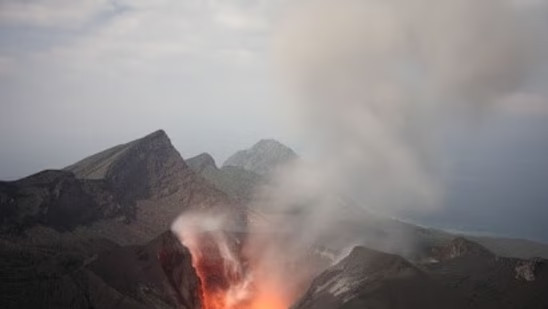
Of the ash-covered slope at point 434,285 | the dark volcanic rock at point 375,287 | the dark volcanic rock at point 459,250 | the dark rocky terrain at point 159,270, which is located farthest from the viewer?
the dark volcanic rock at point 459,250

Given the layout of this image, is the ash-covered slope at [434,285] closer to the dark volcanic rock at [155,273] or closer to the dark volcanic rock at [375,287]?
the dark volcanic rock at [375,287]

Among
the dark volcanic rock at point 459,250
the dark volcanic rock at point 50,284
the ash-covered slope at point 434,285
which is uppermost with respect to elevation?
the dark volcanic rock at point 50,284

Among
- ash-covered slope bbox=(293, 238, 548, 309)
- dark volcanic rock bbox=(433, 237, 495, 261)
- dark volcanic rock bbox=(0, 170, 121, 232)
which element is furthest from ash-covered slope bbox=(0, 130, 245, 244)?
dark volcanic rock bbox=(433, 237, 495, 261)

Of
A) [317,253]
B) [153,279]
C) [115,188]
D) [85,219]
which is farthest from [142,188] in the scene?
[153,279]

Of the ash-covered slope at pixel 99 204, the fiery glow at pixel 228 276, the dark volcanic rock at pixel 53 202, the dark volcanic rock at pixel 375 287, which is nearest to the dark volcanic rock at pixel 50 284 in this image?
the dark volcanic rock at pixel 375 287

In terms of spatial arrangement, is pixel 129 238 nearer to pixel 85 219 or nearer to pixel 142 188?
pixel 85 219

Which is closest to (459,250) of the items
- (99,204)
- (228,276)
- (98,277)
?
(228,276)

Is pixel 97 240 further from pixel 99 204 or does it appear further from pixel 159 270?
pixel 99 204

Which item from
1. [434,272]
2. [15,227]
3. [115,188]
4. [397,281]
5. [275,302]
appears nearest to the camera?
[397,281]
